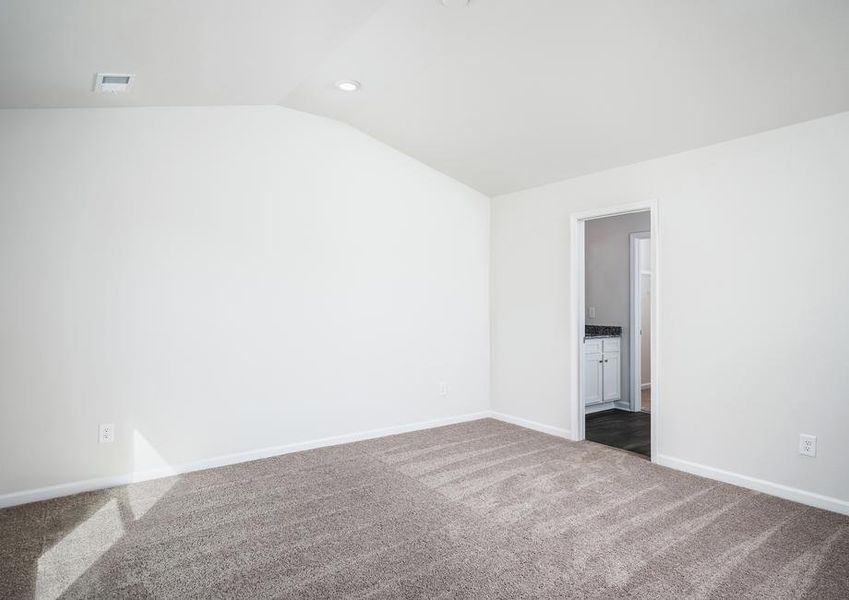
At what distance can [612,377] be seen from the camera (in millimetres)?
5609

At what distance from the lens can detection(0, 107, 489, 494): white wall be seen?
9.86 feet

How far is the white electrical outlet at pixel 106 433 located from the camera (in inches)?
125

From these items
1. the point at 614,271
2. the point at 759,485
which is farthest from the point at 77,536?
the point at 614,271

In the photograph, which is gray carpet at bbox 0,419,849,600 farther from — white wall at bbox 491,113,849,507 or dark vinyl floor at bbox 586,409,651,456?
dark vinyl floor at bbox 586,409,651,456

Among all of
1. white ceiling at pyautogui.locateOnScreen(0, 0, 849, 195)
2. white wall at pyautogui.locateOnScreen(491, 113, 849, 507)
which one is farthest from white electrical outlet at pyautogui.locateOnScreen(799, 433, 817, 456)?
white ceiling at pyautogui.locateOnScreen(0, 0, 849, 195)

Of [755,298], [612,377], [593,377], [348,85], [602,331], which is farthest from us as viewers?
[612,377]

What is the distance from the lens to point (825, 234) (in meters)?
2.88

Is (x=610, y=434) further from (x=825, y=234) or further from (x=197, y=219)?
(x=197, y=219)

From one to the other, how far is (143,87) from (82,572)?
8.63 ft

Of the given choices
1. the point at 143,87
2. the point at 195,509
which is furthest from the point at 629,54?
the point at 195,509

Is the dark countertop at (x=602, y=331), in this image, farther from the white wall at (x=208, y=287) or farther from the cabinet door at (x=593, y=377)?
the white wall at (x=208, y=287)

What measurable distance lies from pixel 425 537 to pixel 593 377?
3.41 meters

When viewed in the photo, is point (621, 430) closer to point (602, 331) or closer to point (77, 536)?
point (602, 331)

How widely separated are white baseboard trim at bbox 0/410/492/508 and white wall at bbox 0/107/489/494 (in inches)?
1.8
